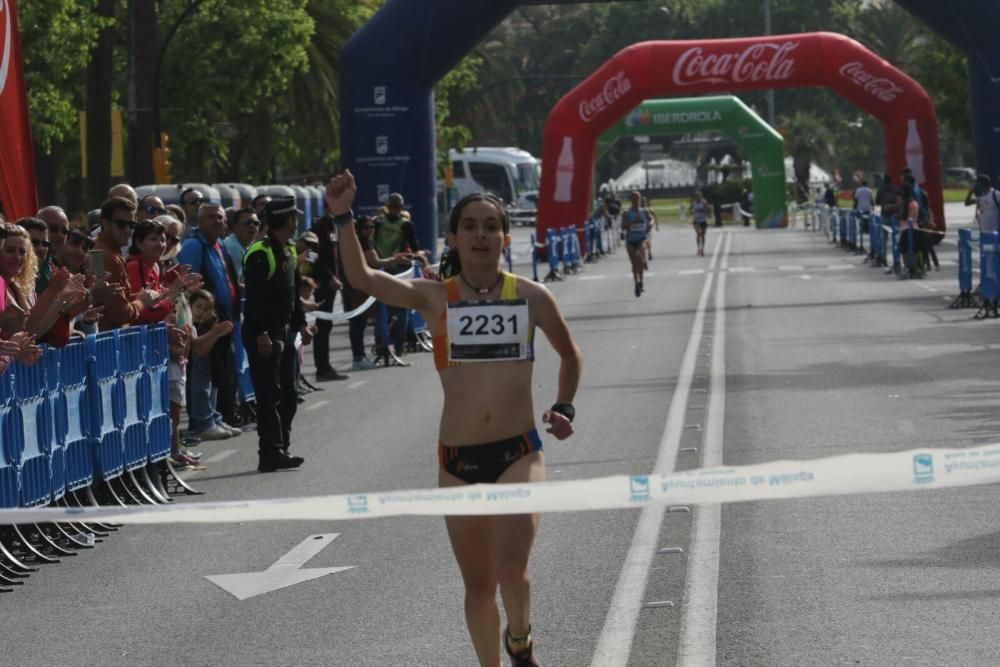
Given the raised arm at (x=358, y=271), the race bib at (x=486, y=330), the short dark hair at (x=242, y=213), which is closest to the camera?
the raised arm at (x=358, y=271)

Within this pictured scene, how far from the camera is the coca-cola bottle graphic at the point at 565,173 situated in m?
Result: 49.0

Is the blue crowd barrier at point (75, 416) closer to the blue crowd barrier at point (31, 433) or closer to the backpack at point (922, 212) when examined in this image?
the blue crowd barrier at point (31, 433)

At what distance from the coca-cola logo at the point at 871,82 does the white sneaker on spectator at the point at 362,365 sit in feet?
87.7

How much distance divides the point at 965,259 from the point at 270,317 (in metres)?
16.0

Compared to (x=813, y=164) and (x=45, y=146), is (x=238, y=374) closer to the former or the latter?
(x=45, y=146)

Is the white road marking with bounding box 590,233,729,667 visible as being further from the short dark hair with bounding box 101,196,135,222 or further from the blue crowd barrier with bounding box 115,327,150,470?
the short dark hair with bounding box 101,196,135,222

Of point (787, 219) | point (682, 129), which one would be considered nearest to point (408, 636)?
point (682, 129)

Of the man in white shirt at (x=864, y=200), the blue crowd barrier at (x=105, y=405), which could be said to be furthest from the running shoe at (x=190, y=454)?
the man in white shirt at (x=864, y=200)

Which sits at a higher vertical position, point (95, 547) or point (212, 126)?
point (212, 126)

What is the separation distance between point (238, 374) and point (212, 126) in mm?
35648

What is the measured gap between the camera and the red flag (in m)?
15.5

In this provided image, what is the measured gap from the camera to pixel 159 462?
13453 millimetres

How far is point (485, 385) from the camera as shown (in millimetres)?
7105

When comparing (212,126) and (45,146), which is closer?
(45,146)
